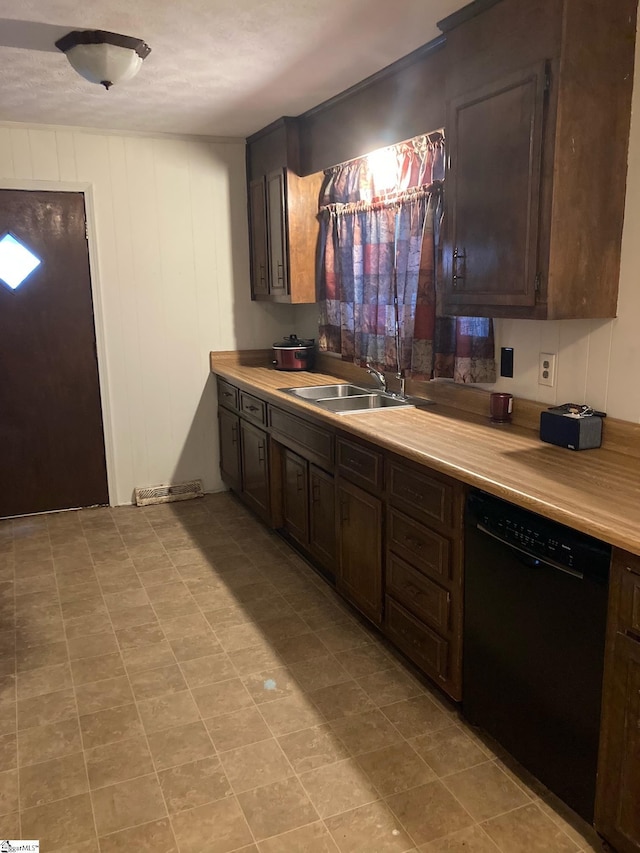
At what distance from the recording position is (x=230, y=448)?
15.0ft

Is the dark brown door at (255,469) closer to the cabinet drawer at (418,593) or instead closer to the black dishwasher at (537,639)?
the cabinet drawer at (418,593)

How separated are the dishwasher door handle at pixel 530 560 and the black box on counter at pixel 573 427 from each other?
52 cm

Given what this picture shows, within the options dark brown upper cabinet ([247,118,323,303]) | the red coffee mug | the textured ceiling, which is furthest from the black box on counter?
dark brown upper cabinet ([247,118,323,303])

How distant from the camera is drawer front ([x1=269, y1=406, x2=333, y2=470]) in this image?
10.1 feet

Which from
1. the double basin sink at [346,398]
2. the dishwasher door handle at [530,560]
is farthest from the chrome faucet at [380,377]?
the dishwasher door handle at [530,560]

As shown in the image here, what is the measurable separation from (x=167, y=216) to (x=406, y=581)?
120 inches

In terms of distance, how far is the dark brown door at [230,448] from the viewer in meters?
4.42

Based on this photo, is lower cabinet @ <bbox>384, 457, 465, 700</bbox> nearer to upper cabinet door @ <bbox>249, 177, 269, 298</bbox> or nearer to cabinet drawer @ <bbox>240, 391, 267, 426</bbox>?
cabinet drawer @ <bbox>240, 391, 267, 426</bbox>

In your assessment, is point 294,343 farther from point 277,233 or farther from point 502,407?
point 502,407

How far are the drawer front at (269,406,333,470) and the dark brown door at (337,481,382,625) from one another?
0.21m

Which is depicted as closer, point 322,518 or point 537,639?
point 537,639

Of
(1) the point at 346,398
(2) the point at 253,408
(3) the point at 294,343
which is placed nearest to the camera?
(1) the point at 346,398

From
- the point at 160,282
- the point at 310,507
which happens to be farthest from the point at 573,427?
the point at 160,282

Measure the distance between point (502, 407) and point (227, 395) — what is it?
7.39 feet
